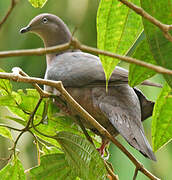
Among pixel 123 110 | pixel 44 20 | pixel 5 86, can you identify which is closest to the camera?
pixel 5 86

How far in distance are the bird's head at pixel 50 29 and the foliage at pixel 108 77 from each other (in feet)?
4.51

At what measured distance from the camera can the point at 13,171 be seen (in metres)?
1.46

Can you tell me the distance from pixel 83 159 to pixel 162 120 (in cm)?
27

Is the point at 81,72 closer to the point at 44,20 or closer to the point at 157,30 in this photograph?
the point at 44,20

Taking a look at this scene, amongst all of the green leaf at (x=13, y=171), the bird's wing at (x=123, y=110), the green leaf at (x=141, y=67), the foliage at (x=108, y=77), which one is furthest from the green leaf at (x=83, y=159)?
the bird's wing at (x=123, y=110)

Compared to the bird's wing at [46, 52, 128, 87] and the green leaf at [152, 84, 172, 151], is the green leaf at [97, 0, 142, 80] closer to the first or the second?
the green leaf at [152, 84, 172, 151]

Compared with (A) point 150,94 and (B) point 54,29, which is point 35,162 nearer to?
(A) point 150,94

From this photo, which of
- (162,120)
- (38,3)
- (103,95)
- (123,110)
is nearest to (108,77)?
(162,120)

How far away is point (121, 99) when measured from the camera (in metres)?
2.18

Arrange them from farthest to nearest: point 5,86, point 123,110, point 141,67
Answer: point 123,110
point 5,86
point 141,67

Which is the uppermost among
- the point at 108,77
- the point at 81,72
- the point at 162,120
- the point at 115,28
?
the point at 115,28

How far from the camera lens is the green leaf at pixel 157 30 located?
115cm

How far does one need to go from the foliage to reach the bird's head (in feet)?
4.51

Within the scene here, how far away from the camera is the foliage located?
1161 millimetres
